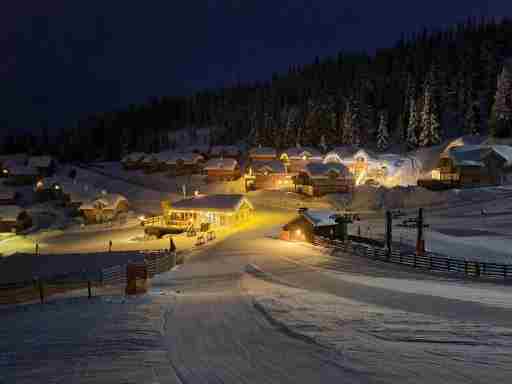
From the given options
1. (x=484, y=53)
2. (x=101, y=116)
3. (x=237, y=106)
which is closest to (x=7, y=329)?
(x=484, y=53)

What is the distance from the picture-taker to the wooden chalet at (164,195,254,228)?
1626 inches

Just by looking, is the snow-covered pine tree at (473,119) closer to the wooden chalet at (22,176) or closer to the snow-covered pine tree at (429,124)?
the snow-covered pine tree at (429,124)

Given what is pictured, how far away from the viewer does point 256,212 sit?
49.3 metres

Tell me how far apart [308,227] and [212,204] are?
14.0 m

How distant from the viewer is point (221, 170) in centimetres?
7638

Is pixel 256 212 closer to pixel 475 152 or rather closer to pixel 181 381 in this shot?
pixel 475 152

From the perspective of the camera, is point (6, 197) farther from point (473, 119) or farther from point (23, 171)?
point (473, 119)

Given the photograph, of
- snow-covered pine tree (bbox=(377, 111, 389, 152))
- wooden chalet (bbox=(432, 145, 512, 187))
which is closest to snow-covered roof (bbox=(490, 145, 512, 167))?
wooden chalet (bbox=(432, 145, 512, 187))

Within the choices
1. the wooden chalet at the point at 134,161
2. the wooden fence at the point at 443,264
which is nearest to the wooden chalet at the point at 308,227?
the wooden fence at the point at 443,264

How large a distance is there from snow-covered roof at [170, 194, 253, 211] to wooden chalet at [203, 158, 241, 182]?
3198 centimetres

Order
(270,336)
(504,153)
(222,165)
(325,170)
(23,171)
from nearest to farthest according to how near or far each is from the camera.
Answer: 1. (270,336)
2. (504,153)
3. (325,170)
4. (222,165)
5. (23,171)

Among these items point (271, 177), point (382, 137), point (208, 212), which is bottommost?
point (208, 212)

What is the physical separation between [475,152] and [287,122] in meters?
49.3

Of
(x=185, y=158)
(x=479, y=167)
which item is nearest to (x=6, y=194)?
(x=185, y=158)
